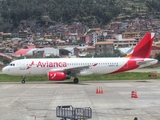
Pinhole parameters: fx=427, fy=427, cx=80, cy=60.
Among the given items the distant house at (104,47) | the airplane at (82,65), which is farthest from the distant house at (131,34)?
the airplane at (82,65)

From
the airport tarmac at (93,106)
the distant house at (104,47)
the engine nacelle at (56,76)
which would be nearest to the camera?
the airport tarmac at (93,106)

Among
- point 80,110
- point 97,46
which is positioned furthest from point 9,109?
point 97,46

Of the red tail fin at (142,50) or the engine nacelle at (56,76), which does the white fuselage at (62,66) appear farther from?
the engine nacelle at (56,76)

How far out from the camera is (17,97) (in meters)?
31.0

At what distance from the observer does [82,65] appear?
47.7 metres

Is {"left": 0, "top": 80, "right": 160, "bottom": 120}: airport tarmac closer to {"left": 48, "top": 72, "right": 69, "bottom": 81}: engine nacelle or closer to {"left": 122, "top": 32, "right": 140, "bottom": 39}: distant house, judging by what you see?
{"left": 48, "top": 72, "right": 69, "bottom": 81}: engine nacelle

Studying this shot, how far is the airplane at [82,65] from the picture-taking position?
46.7 metres

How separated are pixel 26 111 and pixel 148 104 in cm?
728

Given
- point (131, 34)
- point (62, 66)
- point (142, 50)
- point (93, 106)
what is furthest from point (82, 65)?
point (131, 34)

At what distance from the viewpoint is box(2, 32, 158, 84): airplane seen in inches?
1838

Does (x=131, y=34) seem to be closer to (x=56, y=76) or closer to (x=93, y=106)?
(x=56, y=76)

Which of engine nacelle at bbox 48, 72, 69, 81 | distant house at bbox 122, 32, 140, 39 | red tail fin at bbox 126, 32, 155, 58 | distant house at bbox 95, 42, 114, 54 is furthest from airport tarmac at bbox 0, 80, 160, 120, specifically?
distant house at bbox 122, 32, 140, 39

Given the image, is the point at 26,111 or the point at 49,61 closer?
the point at 26,111

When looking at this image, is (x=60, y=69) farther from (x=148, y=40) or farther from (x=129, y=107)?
(x=129, y=107)
